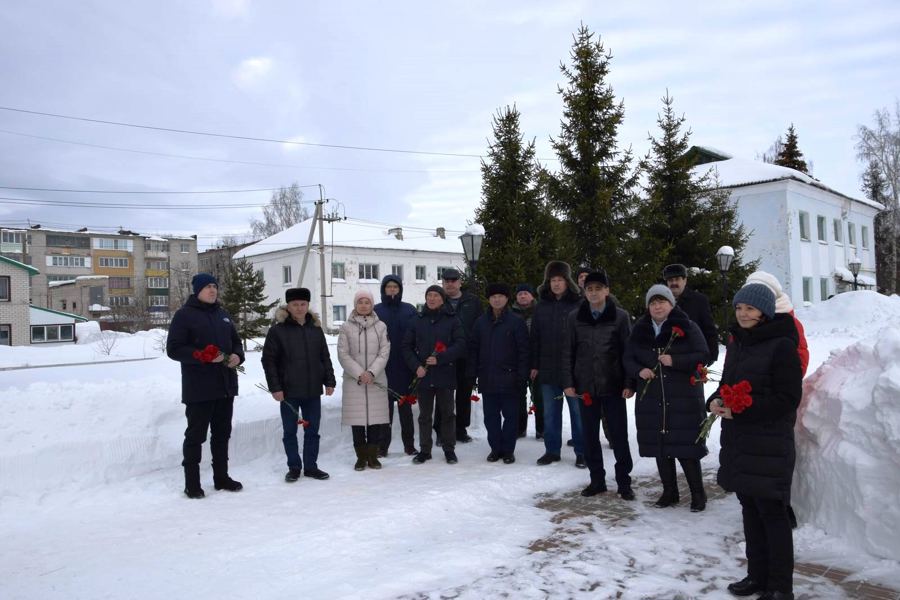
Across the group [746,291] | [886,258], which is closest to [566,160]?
[746,291]

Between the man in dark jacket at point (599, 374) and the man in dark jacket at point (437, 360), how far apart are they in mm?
1586

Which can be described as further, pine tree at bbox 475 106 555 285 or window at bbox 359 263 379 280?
window at bbox 359 263 379 280

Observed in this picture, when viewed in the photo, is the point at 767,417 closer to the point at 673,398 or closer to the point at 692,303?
the point at 673,398

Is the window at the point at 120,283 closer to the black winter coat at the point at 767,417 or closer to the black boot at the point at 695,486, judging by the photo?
the black boot at the point at 695,486

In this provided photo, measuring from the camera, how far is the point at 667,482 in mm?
5613

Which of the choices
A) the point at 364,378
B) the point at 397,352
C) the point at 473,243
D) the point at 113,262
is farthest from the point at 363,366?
the point at 113,262

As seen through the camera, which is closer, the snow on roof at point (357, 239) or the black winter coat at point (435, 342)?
the black winter coat at point (435, 342)

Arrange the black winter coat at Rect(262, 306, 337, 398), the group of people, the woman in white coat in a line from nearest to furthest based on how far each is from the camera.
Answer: the group of people < the black winter coat at Rect(262, 306, 337, 398) < the woman in white coat

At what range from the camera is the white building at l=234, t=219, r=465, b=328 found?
1636 inches

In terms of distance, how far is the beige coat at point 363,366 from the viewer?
7281mm

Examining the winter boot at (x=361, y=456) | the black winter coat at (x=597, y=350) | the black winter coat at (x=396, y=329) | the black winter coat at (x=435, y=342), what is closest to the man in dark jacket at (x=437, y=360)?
the black winter coat at (x=435, y=342)

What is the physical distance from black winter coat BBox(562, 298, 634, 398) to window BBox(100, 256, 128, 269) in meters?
87.1

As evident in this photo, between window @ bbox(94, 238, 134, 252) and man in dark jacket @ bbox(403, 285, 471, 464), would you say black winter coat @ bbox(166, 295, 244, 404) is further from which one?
window @ bbox(94, 238, 134, 252)

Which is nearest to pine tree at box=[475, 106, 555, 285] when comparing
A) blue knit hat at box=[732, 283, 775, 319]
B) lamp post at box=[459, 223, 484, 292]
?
lamp post at box=[459, 223, 484, 292]
